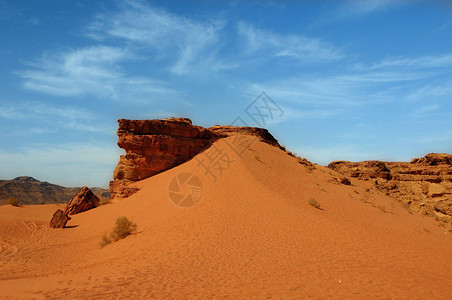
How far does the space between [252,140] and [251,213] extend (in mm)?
14314

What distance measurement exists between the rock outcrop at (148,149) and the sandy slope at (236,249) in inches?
50.1

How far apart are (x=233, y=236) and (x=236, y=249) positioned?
1272 millimetres

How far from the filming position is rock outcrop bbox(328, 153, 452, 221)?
930 inches

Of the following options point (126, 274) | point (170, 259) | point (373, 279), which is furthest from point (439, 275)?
point (126, 274)

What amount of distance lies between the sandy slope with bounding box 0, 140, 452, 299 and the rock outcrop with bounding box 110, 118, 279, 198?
4.18ft

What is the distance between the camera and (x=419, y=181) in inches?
1003

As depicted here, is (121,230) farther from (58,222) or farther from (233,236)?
(58,222)

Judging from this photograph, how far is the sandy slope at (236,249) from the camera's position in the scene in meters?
7.21

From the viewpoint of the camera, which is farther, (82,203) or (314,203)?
(82,203)

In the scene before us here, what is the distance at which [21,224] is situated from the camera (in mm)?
16766

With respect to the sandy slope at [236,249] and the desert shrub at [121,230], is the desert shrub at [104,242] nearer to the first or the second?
the desert shrub at [121,230]

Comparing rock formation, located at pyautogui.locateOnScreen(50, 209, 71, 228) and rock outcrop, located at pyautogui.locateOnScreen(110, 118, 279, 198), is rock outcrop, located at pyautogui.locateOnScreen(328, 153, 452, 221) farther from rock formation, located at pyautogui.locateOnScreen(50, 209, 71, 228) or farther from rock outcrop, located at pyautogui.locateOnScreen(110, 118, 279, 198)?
rock formation, located at pyautogui.locateOnScreen(50, 209, 71, 228)

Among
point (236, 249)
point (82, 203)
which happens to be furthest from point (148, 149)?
point (236, 249)

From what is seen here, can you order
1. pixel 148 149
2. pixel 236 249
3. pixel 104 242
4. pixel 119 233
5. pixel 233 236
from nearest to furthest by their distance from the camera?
pixel 236 249 → pixel 233 236 → pixel 104 242 → pixel 119 233 → pixel 148 149
